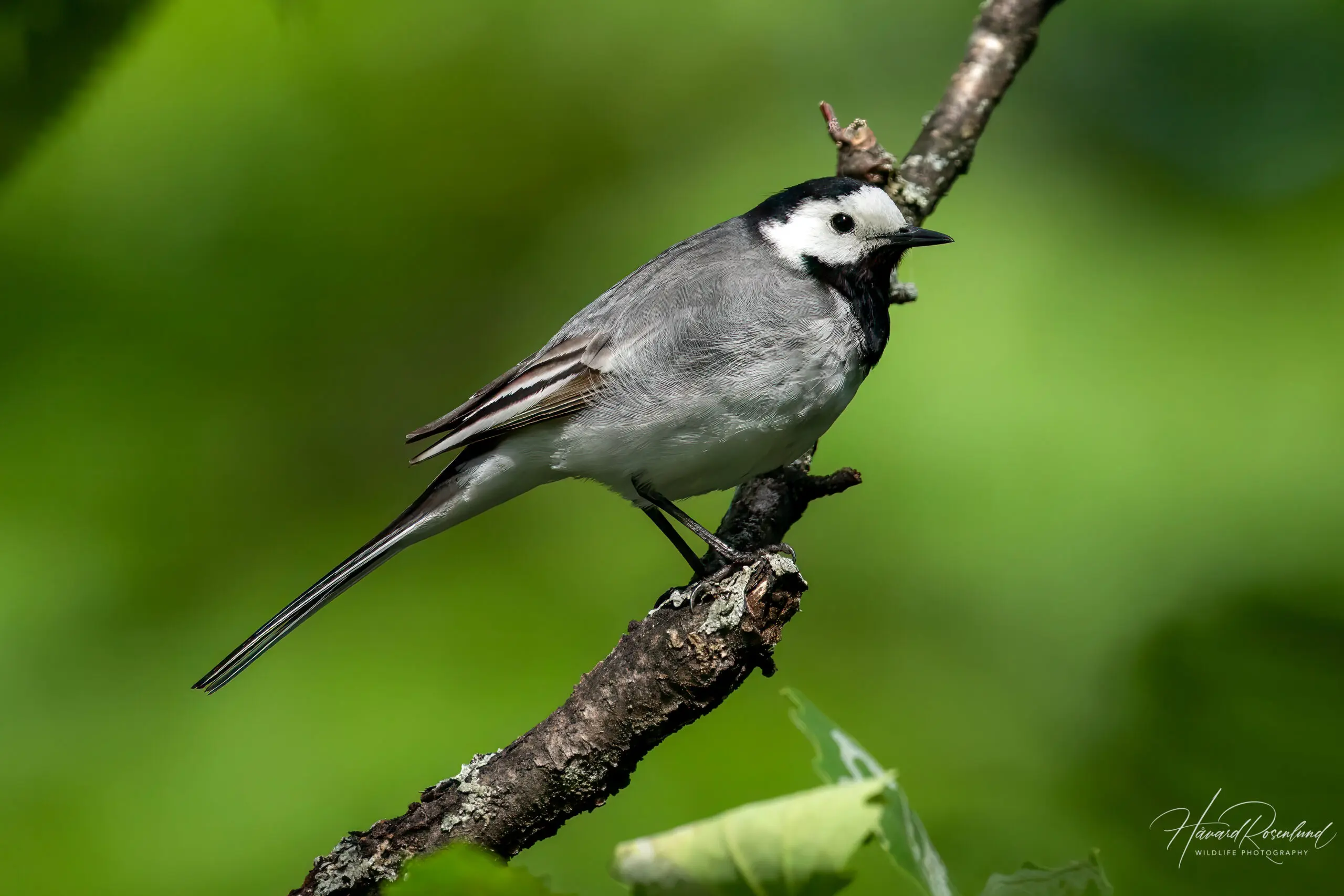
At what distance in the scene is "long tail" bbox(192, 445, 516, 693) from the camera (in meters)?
1.67

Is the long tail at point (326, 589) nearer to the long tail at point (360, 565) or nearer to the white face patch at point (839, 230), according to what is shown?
the long tail at point (360, 565)

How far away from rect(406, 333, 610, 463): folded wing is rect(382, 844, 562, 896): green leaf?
128 cm

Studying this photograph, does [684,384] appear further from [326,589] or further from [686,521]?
[326,589]

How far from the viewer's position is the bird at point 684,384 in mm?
1575

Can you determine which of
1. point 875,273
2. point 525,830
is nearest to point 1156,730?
point 875,273

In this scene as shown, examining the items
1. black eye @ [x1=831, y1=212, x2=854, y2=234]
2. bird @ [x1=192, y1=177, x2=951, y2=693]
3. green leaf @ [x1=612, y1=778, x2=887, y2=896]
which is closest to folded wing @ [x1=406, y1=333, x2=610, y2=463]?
bird @ [x1=192, y1=177, x2=951, y2=693]

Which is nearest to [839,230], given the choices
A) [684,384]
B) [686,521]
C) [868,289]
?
[868,289]

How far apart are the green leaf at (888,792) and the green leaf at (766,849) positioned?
1.8 inches

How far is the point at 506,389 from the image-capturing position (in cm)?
170

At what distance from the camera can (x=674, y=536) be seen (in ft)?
6.36

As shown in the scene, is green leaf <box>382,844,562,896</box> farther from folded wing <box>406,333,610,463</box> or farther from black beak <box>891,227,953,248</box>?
black beak <box>891,227,953,248</box>

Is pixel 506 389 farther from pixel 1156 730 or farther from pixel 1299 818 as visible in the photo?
pixel 1299 818

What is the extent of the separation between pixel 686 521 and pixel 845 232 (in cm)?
61

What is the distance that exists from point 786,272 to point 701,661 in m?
0.86
